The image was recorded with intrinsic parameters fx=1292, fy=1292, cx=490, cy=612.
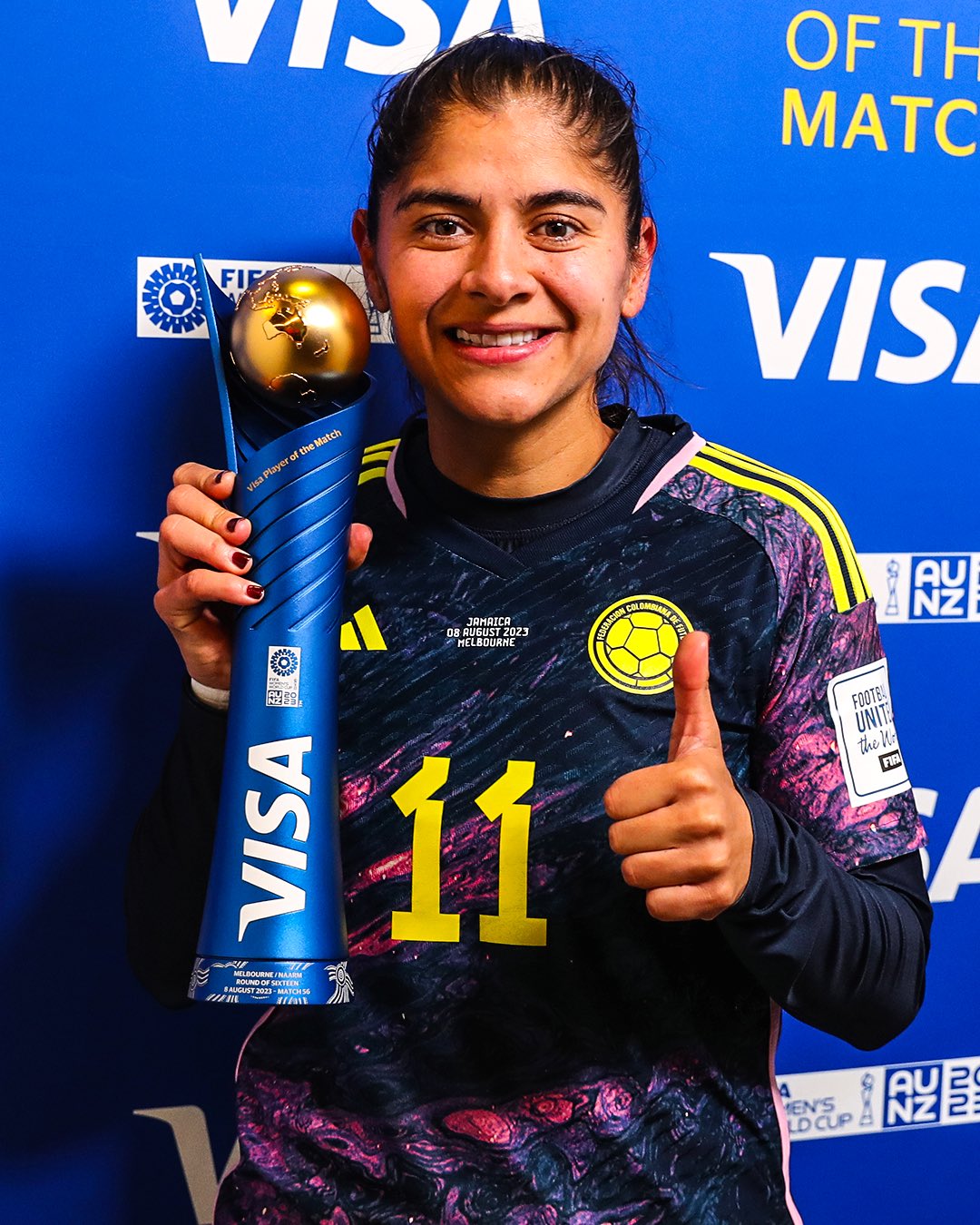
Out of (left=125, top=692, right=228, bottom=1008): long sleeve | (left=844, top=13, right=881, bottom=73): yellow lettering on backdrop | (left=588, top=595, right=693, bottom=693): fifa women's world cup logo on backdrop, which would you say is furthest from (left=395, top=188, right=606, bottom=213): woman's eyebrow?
(left=844, top=13, right=881, bottom=73): yellow lettering on backdrop

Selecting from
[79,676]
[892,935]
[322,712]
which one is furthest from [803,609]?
[79,676]

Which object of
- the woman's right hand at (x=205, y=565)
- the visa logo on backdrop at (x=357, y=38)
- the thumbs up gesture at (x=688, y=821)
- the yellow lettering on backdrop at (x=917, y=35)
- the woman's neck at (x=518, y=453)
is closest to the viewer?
the thumbs up gesture at (x=688, y=821)

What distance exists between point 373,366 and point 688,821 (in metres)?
0.63

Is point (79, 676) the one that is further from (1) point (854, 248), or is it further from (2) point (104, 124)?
(1) point (854, 248)

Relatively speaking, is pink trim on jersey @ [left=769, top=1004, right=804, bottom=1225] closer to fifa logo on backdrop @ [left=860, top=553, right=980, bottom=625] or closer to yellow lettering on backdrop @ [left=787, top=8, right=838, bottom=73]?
fifa logo on backdrop @ [left=860, top=553, right=980, bottom=625]

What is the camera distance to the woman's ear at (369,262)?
0.94m

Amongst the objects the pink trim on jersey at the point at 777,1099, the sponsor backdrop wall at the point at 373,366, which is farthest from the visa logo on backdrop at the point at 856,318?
the pink trim on jersey at the point at 777,1099

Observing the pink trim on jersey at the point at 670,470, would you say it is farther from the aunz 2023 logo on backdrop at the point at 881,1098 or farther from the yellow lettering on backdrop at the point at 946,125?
the aunz 2023 logo on backdrop at the point at 881,1098

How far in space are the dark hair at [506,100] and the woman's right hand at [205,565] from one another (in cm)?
25

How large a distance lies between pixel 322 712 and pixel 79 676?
0.41m

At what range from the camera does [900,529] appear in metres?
1.25

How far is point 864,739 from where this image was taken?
86 centimetres

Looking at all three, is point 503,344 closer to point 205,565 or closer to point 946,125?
point 205,565

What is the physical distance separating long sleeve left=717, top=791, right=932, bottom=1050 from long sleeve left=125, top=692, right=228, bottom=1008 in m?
0.35
